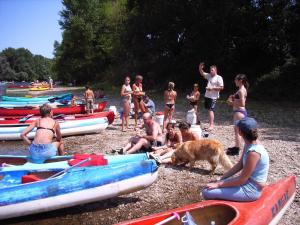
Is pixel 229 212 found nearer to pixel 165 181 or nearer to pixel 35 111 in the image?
pixel 165 181

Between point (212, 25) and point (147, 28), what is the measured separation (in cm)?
535

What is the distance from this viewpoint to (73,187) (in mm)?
5285

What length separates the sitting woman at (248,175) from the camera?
13.6 ft

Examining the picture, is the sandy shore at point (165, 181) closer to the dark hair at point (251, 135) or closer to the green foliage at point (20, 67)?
the dark hair at point (251, 135)

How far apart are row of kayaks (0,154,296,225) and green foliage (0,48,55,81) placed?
8716 cm

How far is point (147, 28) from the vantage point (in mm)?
24578

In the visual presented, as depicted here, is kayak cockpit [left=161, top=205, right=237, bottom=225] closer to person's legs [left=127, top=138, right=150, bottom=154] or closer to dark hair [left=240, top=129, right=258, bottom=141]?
dark hair [left=240, top=129, right=258, bottom=141]

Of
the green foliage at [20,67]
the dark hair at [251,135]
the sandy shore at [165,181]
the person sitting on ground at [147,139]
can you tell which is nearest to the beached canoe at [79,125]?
the sandy shore at [165,181]

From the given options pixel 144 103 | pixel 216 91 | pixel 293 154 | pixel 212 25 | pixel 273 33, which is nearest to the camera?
pixel 293 154

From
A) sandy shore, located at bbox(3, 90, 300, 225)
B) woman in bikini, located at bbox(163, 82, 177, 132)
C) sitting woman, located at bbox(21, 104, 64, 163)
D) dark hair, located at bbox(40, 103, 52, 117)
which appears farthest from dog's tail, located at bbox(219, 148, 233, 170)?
woman in bikini, located at bbox(163, 82, 177, 132)

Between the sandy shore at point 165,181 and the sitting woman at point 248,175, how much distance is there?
1.18m

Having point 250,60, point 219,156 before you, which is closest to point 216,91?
point 219,156

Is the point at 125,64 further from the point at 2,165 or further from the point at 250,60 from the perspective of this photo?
the point at 2,165

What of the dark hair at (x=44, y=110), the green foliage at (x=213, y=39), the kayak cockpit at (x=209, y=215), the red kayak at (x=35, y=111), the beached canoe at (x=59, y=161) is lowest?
the kayak cockpit at (x=209, y=215)
